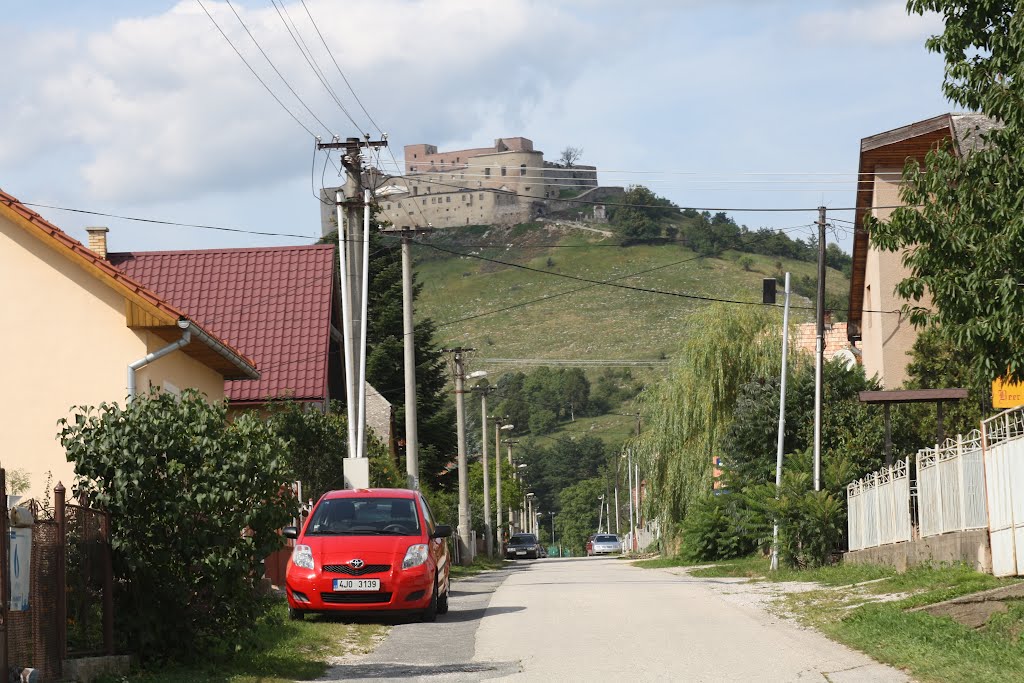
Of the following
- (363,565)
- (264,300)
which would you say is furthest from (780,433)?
(363,565)

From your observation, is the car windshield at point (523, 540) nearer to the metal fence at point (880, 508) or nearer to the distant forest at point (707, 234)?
the metal fence at point (880, 508)

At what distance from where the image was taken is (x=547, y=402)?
170750 millimetres

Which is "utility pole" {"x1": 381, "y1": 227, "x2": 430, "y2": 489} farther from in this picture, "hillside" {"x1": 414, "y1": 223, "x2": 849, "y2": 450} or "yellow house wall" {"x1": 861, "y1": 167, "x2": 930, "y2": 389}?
"hillside" {"x1": 414, "y1": 223, "x2": 849, "y2": 450}

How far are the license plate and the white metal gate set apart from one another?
719 cm

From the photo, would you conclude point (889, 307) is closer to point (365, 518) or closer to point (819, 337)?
point (819, 337)

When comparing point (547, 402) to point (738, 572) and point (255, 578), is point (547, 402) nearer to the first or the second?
point (738, 572)

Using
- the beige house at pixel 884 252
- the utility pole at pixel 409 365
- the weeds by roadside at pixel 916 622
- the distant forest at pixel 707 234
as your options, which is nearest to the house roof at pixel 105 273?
the weeds by roadside at pixel 916 622

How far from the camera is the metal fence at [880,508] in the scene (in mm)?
21781

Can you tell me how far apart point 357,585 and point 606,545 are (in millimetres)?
71223

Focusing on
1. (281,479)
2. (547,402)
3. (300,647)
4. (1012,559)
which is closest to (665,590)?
(1012,559)

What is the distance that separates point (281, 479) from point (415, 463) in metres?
20.1

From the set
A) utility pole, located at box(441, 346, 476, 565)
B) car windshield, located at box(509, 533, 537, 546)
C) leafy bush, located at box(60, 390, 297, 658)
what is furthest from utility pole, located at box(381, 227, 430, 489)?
car windshield, located at box(509, 533, 537, 546)

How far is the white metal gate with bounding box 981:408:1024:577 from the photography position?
1481 cm

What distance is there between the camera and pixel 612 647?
1302 cm
